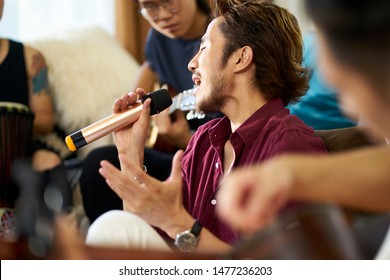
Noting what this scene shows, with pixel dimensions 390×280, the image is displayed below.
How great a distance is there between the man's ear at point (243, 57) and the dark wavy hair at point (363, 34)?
877 mm

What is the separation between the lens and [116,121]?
1.60 metres

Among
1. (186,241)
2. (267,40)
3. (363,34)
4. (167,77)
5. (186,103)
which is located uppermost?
(363,34)

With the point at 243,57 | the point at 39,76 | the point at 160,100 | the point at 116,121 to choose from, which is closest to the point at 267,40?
the point at 243,57

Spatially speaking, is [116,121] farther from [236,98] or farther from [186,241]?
[186,241]

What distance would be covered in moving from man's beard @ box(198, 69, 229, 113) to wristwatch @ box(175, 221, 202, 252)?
0.38 m

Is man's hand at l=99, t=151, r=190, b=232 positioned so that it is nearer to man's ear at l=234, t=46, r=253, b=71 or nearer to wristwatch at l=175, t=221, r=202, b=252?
wristwatch at l=175, t=221, r=202, b=252

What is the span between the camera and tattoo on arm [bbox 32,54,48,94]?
2.47 m

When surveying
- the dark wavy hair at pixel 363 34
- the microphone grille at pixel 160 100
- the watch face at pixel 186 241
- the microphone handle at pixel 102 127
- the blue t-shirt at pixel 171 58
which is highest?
the dark wavy hair at pixel 363 34

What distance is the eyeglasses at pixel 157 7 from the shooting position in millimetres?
2252

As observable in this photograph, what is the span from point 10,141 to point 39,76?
37cm

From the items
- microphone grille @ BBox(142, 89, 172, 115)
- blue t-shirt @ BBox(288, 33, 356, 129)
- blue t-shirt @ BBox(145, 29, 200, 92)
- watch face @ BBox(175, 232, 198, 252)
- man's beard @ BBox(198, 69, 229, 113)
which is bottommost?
blue t-shirt @ BBox(145, 29, 200, 92)

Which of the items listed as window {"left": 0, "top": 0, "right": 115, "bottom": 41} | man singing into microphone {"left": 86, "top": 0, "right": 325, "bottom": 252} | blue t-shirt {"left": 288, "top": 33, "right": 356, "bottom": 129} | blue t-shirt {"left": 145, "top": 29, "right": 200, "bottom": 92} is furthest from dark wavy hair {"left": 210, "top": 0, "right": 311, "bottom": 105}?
window {"left": 0, "top": 0, "right": 115, "bottom": 41}

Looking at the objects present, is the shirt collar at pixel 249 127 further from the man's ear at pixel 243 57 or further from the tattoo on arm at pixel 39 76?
the tattoo on arm at pixel 39 76

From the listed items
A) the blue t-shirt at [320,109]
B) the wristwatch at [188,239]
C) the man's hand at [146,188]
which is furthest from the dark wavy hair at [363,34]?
the blue t-shirt at [320,109]
